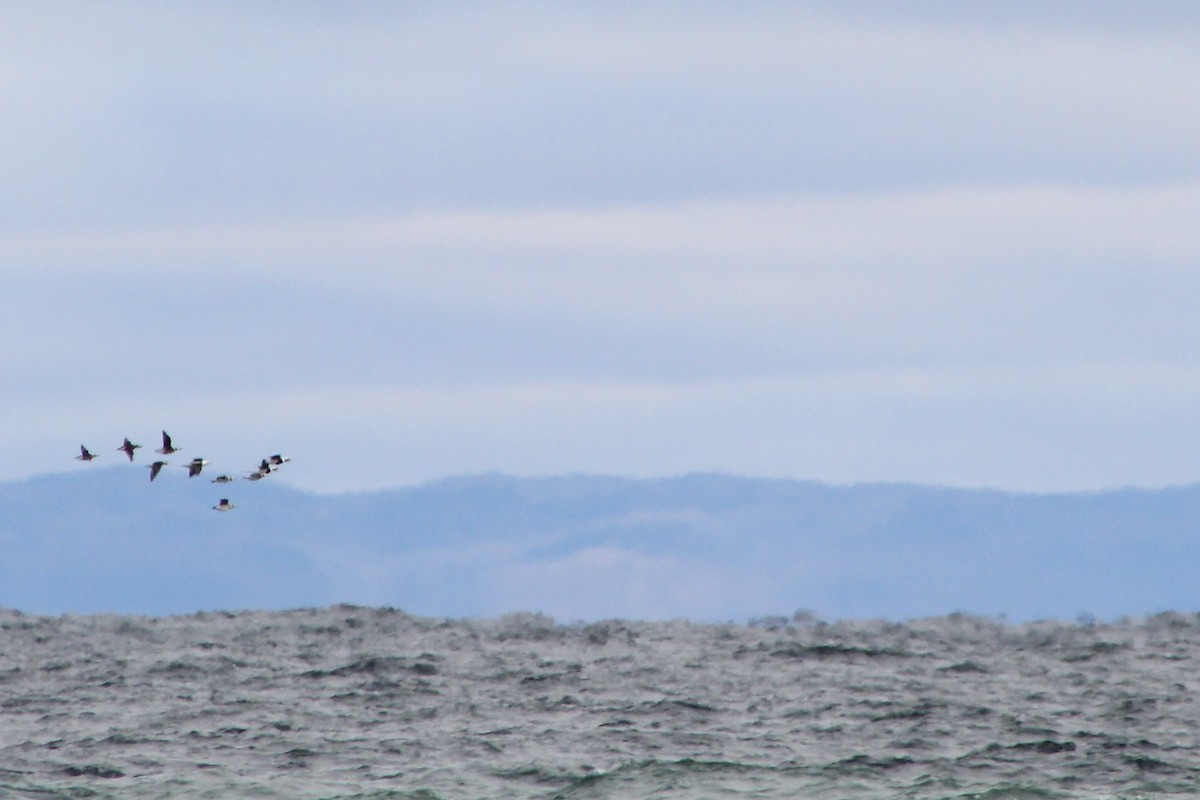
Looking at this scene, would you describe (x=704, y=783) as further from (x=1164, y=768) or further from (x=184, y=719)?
(x=184, y=719)

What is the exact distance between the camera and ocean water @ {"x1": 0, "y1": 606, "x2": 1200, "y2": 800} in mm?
39219

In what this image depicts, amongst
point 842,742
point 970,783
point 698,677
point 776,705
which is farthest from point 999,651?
point 970,783

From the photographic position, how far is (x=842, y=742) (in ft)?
143

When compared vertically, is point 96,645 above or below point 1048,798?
above

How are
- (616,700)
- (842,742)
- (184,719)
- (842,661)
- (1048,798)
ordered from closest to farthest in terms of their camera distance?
1. (1048,798)
2. (842,742)
3. (184,719)
4. (616,700)
5. (842,661)

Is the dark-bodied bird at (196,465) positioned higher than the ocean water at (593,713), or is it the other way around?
the dark-bodied bird at (196,465)

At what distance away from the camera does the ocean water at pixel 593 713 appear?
39219mm

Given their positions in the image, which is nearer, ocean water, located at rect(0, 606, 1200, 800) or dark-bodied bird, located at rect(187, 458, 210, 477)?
ocean water, located at rect(0, 606, 1200, 800)

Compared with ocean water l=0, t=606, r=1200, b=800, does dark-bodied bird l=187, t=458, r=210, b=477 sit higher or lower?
higher

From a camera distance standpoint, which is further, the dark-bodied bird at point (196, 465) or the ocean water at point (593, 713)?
the dark-bodied bird at point (196, 465)

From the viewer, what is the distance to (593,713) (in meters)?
49.0

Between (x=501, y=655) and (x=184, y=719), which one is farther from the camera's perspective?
(x=501, y=655)

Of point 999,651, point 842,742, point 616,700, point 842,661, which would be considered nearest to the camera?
point 842,742

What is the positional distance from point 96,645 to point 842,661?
25.3 m
